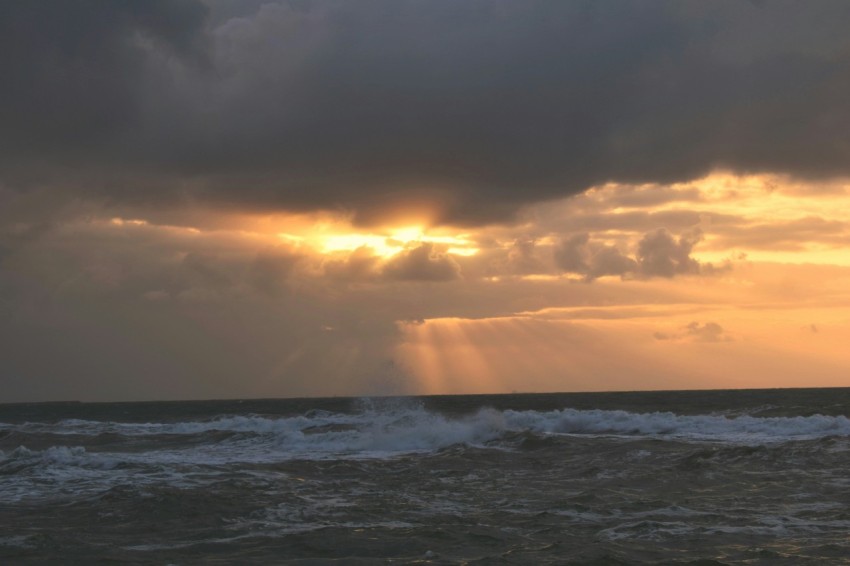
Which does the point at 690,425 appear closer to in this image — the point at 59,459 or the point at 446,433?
the point at 446,433

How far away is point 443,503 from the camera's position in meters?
18.5

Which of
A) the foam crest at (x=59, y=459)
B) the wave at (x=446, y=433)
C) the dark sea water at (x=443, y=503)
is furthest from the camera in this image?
the wave at (x=446, y=433)

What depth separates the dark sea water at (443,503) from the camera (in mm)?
13656

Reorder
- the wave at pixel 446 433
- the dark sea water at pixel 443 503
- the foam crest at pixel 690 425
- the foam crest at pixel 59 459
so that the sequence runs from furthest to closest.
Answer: the foam crest at pixel 690 425
the wave at pixel 446 433
the foam crest at pixel 59 459
the dark sea water at pixel 443 503

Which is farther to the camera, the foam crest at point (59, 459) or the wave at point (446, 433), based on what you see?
the wave at point (446, 433)

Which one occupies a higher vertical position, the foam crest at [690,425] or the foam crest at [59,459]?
the foam crest at [690,425]

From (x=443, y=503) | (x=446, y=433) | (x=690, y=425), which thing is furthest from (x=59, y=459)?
(x=690, y=425)

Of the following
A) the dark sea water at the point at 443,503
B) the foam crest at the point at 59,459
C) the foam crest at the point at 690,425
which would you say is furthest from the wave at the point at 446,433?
the dark sea water at the point at 443,503

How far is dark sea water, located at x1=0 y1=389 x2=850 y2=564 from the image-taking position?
13.7 meters

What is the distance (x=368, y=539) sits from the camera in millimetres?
14711

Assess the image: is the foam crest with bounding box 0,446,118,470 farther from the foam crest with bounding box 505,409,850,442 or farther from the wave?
the foam crest with bounding box 505,409,850,442

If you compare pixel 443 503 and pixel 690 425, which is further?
pixel 690 425

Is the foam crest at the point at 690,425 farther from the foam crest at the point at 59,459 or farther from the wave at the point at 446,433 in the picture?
the foam crest at the point at 59,459

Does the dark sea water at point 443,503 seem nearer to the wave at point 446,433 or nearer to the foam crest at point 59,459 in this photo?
the foam crest at point 59,459
